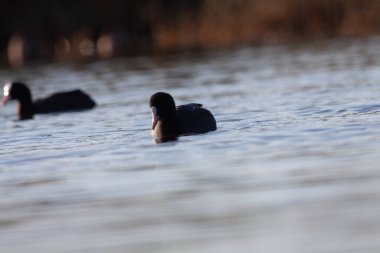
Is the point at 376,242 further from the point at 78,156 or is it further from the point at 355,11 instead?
the point at 355,11

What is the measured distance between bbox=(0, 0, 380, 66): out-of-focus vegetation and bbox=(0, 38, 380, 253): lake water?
16593 mm

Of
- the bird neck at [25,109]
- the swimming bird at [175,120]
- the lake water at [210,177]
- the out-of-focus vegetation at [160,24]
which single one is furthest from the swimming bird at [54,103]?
the out-of-focus vegetation at [160,24]

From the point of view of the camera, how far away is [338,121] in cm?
1337

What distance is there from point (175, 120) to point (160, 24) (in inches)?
1271

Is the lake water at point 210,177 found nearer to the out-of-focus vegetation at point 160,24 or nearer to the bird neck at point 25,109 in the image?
the bird neck at point 25,109

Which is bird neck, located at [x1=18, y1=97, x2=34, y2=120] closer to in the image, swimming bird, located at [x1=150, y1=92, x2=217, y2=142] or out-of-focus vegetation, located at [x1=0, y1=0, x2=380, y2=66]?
swimming bird, located at [x1=150, y1=92, x2=217, y2=142]

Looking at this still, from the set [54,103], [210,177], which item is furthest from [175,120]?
[54,103]

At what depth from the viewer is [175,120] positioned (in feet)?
45.6

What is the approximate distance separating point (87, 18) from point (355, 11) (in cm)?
2051

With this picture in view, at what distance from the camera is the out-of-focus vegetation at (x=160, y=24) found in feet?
120

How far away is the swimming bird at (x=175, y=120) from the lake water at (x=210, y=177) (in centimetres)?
18

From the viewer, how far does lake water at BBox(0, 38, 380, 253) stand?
743 centimetres

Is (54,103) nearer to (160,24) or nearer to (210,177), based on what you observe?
(210,177)

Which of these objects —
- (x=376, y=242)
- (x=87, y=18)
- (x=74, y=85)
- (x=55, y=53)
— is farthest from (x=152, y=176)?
(x=87, y=18)
